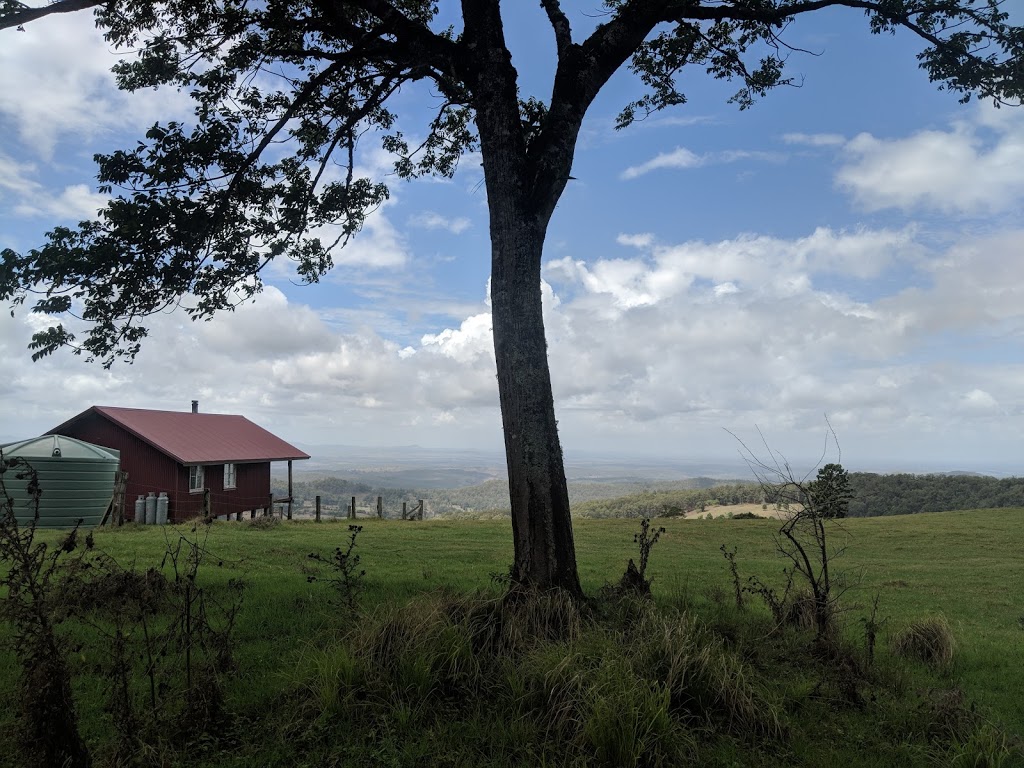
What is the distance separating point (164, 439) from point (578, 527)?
18910mm

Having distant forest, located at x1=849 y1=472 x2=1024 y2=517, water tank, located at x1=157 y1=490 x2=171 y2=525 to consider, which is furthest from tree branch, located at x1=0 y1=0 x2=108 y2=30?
distant forest, located at x1=849 y1=472 x2=1024 y2=517

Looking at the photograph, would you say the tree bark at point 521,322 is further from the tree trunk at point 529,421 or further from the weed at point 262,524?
the weed at point 262,524

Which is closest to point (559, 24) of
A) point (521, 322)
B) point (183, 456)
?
point (521, 322)

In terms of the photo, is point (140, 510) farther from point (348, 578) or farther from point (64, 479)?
point (348, 578)

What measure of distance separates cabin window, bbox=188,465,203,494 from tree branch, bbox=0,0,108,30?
955 inches

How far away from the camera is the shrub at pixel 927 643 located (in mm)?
6961

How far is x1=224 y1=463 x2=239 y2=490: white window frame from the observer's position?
30.4m

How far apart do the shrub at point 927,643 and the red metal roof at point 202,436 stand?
2700 centimetres

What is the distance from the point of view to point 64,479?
7.03m

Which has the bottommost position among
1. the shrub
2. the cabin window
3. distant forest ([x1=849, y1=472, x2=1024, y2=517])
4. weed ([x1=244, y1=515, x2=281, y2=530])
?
distant forest ([x1=849, y1=472, x2=1024, y2=517])

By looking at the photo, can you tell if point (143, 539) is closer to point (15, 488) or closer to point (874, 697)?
point (15, 488)

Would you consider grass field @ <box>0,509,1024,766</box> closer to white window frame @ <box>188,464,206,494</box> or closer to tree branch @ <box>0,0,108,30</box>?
tree branch @ <box>0,0,108,30</box>

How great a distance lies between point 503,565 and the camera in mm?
13016

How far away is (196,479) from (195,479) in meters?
0.06
